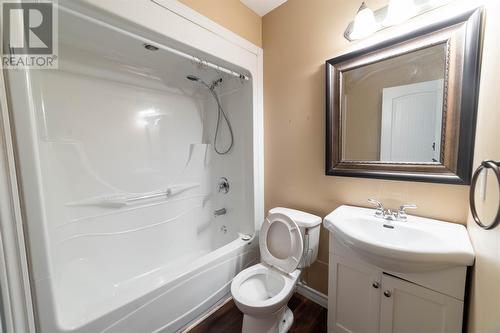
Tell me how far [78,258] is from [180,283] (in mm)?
857

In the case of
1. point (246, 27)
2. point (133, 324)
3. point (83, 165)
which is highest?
point (246, 27)

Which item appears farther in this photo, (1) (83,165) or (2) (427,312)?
(1) (83,165)

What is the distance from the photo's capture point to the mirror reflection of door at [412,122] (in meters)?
1.02

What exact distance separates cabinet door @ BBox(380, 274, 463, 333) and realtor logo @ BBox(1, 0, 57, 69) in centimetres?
196

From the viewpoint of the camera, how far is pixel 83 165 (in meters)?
1.49

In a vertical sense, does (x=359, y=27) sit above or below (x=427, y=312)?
above

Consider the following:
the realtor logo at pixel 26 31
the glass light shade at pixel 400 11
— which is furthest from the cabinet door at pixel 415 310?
the realtor logo at pixel 26 31

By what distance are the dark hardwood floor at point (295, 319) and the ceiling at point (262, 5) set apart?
8.28ft

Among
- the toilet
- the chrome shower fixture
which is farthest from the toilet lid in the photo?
the chrome shower fixture

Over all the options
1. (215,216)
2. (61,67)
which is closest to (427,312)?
(215,216)

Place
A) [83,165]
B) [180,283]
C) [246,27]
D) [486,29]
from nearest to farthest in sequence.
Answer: [486,29], [180,283], [83,165], [246,27]

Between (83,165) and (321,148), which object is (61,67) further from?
(321,148)

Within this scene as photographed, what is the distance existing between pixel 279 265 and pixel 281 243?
153 mm

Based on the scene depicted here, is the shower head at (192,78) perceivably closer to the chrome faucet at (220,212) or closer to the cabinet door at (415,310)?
the chrome faucet at (220,212)
